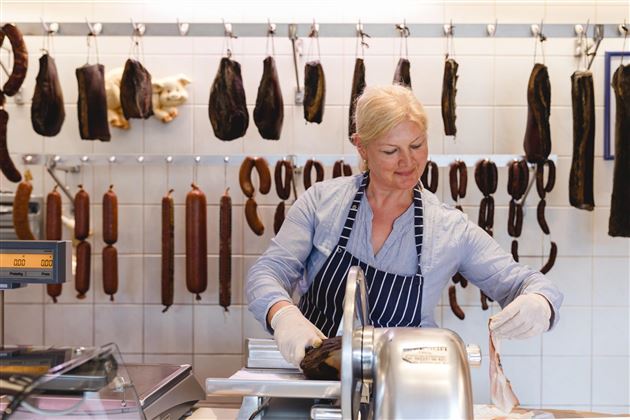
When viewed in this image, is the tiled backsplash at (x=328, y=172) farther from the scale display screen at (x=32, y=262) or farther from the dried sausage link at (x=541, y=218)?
the scale display screen at (x=32, y=262)

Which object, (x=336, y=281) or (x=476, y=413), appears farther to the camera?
(x=336, y=281)

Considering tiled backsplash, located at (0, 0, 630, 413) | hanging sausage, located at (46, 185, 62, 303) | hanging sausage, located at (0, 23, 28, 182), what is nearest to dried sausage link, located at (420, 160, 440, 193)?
tiled backsplash, located at (0, 0, 630, 413)

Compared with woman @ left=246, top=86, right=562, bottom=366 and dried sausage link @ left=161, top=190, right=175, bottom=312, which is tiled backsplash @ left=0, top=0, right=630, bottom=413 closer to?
dried sausage link @ left=161, top=190, right=175, bottom=312

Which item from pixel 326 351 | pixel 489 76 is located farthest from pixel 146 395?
pixel 489 76

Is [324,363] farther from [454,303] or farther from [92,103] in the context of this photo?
[92,103]

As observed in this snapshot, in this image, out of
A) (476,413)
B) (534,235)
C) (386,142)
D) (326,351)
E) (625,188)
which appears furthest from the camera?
(534,235)

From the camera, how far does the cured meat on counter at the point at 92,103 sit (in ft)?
11.8

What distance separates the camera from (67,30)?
3.57m

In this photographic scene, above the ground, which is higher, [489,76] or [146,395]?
[489,76]

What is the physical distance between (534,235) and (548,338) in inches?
22.9

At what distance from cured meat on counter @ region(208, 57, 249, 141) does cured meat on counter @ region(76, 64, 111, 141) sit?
1.77 ft

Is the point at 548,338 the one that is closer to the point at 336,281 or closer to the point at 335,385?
the point at 336,281

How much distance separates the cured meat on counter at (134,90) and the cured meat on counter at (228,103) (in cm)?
35

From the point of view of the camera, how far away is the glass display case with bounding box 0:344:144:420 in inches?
50.6
